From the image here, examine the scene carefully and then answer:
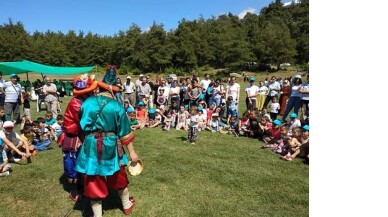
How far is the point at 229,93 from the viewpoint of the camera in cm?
1062

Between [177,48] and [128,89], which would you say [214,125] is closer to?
[128,89]

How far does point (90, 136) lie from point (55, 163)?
11.3ft

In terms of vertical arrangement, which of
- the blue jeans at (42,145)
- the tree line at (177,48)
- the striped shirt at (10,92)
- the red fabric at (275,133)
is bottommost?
the red fabric at (275,133)

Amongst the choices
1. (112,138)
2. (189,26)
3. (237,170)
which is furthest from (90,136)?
(189,26)

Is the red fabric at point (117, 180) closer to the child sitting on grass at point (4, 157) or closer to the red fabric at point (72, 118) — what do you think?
the red fabric at point (72, 118)

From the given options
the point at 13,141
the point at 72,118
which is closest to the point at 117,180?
the point at 72,118

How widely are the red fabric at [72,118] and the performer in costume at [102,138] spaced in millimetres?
173

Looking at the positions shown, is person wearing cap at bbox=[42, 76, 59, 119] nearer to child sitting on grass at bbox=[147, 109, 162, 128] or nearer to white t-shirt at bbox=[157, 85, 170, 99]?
child sitting on grass at bbox=[147, 109, 162, 128]

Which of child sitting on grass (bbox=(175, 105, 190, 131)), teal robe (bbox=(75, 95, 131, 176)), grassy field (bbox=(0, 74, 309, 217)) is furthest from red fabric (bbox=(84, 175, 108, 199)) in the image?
child sitting on grass (bbox=(175, 105, 190, 131))

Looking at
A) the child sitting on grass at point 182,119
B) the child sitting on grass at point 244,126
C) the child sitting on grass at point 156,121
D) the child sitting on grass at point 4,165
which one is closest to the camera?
the child sitting on grass at point 4,165

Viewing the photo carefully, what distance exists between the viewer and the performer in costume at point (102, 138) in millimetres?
3561

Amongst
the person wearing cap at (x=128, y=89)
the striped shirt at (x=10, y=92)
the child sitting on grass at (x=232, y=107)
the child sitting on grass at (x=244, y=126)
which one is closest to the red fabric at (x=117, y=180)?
the child sitting on grass at (x=244, y=126)

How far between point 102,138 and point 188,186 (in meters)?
2.18
